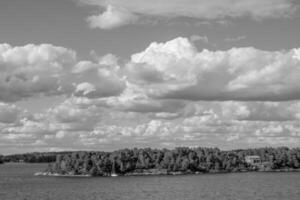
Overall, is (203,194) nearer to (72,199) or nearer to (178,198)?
(178,198)

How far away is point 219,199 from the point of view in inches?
4643

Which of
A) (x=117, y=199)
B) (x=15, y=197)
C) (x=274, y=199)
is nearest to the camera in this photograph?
(x=274, y=199)

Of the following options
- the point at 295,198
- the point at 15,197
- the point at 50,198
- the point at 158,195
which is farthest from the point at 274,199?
the point at 15,197

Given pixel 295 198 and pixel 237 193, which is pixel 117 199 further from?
pixel 295 198

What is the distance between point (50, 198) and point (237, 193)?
42366 mm

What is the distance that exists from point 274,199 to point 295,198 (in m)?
4.60

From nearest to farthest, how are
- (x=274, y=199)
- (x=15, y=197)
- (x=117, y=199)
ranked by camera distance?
(x=274, y=199), (x=117, y=199), (x=15, y=197)

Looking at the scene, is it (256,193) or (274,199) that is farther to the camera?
(256,193)

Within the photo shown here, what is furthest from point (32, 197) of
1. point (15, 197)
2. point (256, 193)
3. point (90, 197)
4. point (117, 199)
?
point (256, 193)

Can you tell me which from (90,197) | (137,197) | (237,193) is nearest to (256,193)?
(237,193)

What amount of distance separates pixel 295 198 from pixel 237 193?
18.7 m

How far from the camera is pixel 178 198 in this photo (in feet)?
402

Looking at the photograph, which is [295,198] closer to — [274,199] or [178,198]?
[274,199]

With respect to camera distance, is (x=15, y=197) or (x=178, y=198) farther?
(x=15, y=197)
